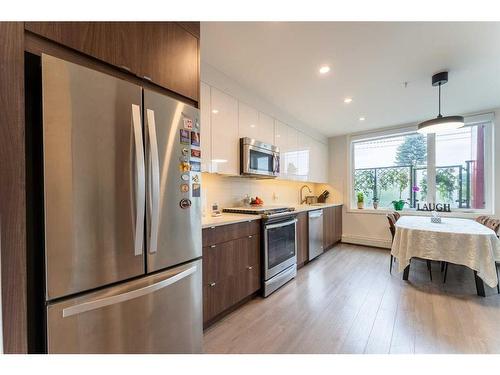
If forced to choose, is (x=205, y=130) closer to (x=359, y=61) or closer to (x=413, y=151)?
(x=359, y=61)

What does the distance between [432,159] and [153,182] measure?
4.92m

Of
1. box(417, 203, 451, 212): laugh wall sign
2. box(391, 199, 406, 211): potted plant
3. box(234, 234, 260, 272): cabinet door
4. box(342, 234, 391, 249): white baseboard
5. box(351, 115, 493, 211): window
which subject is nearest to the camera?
box(234, 234, 260, 272): cabinet door

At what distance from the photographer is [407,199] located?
4531 millimetres

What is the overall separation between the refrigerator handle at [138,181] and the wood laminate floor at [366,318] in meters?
1.14

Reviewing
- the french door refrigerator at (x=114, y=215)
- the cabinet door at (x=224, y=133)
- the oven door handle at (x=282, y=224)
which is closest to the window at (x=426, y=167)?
the oven door handle at (x=282, y=224)

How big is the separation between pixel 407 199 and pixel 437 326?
10.3 ft

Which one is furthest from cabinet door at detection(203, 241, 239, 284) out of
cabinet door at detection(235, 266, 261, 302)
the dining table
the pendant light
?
the pendant light

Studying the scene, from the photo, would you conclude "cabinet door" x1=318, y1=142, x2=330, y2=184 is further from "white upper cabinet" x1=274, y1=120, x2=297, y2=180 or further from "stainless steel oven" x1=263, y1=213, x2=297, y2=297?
"stainless steel oven" x1=263, y1=213, x2=297, y2=297

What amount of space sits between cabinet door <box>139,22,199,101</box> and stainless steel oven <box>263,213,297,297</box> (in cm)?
157

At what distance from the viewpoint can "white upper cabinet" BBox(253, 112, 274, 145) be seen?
311cm

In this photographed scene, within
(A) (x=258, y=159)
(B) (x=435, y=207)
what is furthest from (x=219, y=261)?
(B) (x=435, y=207)

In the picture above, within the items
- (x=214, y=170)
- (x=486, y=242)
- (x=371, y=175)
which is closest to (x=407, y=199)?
(x=371, y=175)

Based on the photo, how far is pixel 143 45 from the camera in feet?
4.17

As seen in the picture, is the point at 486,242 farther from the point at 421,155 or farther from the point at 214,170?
the point at 214,170
